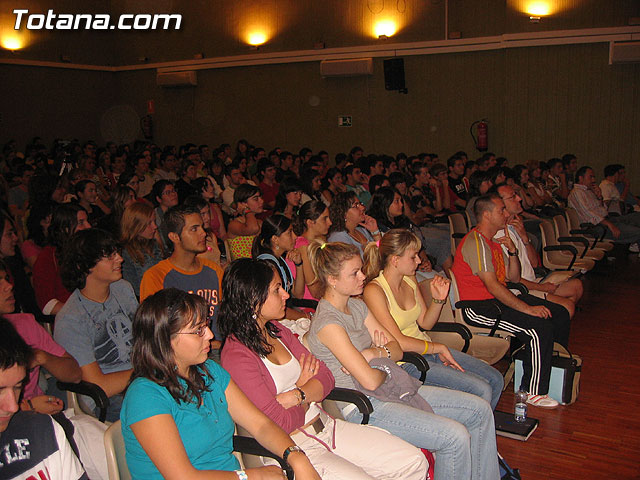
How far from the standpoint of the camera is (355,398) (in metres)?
2.46

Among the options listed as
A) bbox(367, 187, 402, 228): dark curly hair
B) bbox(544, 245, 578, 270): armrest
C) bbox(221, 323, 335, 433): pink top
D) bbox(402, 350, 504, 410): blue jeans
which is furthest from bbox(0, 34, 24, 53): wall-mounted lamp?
bbox(221, 323, 335, 433): pink top

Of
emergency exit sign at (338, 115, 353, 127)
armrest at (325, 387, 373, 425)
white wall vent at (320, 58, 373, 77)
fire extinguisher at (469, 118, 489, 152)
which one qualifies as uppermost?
white wall vent at (320, 58, 373, 77)

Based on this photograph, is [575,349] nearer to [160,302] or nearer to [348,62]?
[160,302]

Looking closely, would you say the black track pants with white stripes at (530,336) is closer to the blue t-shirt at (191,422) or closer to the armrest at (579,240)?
the blue t-shirt at (191,422)

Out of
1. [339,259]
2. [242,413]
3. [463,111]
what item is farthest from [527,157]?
[242,413]

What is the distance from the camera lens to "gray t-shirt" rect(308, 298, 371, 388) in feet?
8.50

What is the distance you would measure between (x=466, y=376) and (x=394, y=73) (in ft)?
28.1

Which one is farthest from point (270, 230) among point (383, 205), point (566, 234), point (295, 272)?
point (566, 234)

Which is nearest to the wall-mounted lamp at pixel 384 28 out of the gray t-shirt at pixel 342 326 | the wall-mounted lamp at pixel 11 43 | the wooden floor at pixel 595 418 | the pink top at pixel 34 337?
the wooden floor at pixel 595 418

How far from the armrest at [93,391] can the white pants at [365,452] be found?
828 millimetres

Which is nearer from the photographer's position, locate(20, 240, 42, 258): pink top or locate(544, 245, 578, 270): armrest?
locate(20, 240, 42, 258): pink top

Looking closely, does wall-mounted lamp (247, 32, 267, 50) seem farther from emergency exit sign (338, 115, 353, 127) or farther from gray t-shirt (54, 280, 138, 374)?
gray t-shirt (54, 280, 138, 374)

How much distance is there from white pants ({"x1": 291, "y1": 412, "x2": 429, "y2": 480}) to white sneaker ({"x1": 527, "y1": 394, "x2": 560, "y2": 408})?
167 cm

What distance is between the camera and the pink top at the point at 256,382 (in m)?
2.09
